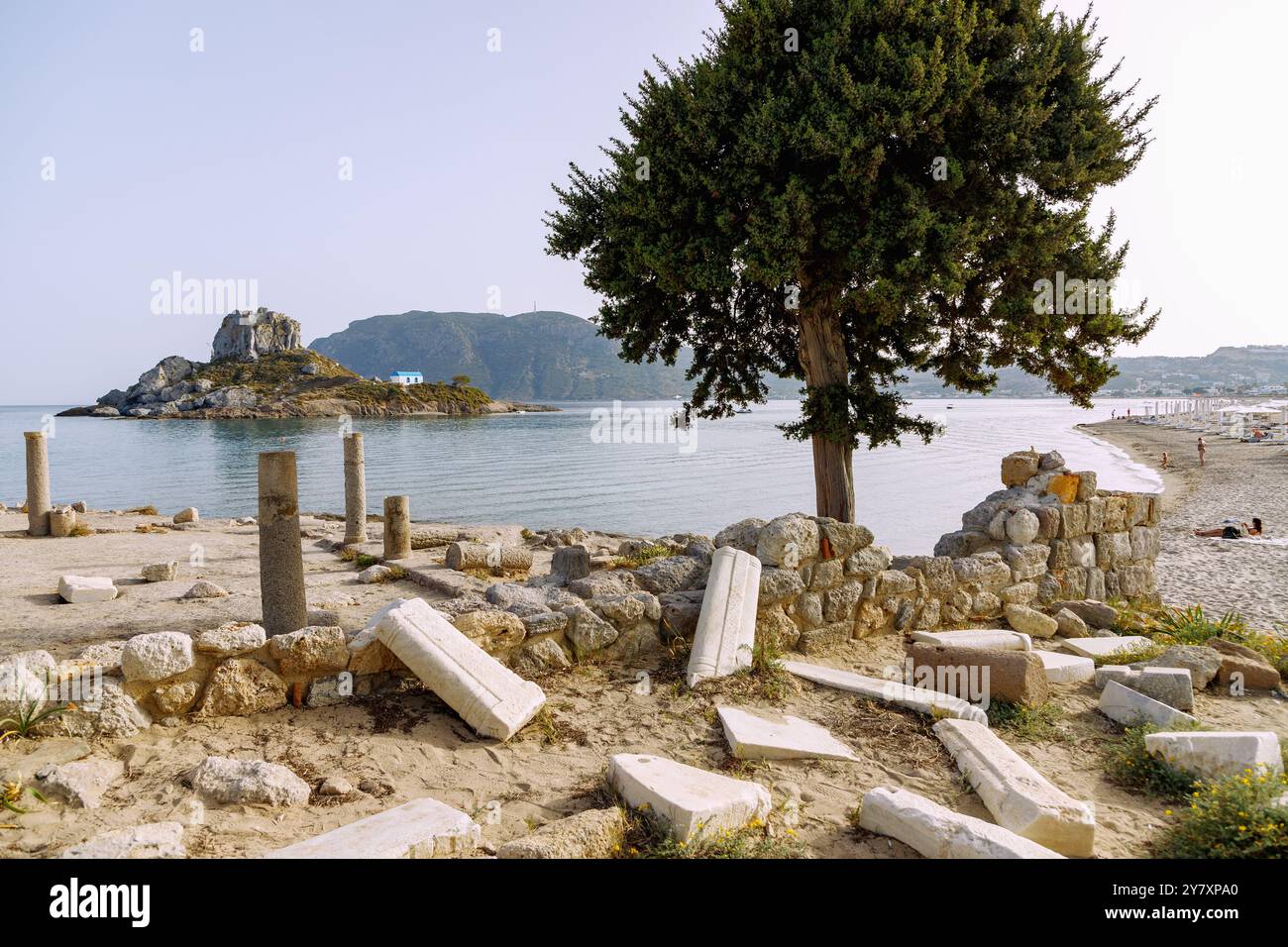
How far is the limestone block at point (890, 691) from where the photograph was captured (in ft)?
19.9

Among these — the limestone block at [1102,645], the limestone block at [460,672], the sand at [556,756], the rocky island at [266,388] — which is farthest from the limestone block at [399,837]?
the rocky island at [266,388]

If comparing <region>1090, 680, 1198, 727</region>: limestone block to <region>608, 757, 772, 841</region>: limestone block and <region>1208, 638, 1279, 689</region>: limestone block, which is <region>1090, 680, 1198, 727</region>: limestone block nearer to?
<region>1208, 638, 1279, 689</region>: limestone block

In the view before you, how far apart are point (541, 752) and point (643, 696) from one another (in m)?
1.32

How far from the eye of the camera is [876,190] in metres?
9.73

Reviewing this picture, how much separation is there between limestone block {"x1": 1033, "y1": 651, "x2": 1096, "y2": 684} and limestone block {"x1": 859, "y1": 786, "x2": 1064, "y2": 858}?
3.77 metres

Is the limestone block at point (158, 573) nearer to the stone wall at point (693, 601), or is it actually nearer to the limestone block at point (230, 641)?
the stone wall at point (693, 601)

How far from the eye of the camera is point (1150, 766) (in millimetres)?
5305

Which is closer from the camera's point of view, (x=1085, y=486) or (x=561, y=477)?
(x=1085, y=486)

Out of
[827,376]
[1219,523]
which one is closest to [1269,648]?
[827,376]

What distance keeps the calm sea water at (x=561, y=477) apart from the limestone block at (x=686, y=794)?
18.5m

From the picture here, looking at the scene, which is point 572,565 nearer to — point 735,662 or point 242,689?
point 735,662

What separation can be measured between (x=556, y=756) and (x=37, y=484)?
56.9 feet

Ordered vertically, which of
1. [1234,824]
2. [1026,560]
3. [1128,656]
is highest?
[1026,560]
